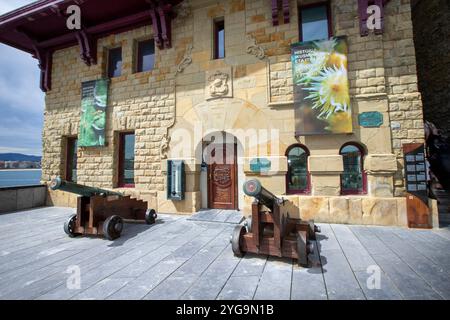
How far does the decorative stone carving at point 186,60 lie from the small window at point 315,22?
3.58 metres

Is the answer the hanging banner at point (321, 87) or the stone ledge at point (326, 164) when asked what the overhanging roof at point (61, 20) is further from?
the stone ledge at point (326, 164)

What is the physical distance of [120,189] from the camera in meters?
7.73

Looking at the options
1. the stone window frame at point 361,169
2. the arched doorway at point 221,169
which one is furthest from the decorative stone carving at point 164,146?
the stone window frame at point 361,169

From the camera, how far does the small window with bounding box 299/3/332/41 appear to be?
6375 mm

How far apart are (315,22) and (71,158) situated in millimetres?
10551

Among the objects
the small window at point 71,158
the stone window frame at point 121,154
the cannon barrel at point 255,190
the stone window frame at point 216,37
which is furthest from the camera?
the small window at point 71,158

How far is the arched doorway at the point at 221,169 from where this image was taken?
705cm

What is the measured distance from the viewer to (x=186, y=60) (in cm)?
728

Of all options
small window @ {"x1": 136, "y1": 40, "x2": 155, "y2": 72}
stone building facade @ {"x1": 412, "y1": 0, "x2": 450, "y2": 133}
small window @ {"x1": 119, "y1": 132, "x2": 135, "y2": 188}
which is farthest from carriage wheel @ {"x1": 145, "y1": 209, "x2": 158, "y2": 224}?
stone building facade @ {"x1": 412, "y1": 0, "x2": 450, "y2": 133}

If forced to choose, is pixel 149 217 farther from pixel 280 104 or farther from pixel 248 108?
pixel 280 104

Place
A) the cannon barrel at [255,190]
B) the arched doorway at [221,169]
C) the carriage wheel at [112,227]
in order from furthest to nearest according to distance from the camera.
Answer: the arched doorway at [221,169] < the carriage wheel at [112,227] < the cannon barrel at [255,190]

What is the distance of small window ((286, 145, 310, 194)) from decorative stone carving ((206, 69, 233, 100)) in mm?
2623

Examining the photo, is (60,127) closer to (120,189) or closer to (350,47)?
(120,189)
